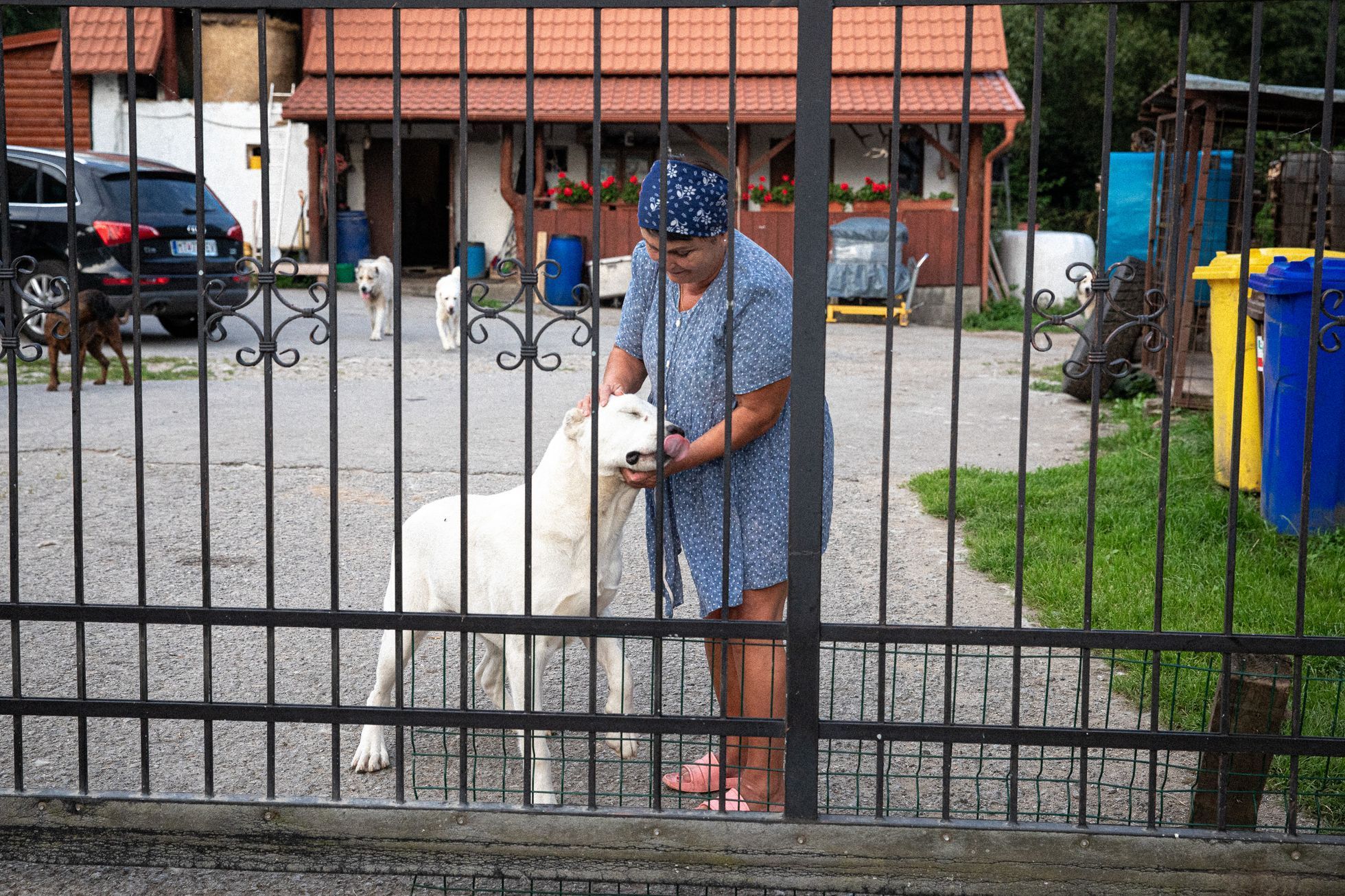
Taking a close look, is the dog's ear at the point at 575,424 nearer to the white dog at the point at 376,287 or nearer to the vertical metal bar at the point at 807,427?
the vertical metal bar at the point at 807,427

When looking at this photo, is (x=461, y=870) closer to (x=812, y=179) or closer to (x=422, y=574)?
(x=422, y=574)

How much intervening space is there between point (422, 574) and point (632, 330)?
96cm

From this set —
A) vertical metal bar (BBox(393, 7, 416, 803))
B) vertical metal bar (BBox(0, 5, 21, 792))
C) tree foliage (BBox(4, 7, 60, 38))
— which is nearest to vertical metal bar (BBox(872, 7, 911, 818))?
vertical metal bar (BBox(393, 7, 416, 803))

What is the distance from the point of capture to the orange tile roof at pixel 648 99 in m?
20.2

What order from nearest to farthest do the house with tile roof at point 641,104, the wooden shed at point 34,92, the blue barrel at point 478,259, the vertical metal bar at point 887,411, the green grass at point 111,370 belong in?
the vertical metal bar at point 887,411 → the green grass at point 111,370 → the house with tile roof at point 641,104 → the blue barrel at point 478,259 → the wooden shed at point 34,92

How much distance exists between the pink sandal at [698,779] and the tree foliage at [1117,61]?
1000 inches

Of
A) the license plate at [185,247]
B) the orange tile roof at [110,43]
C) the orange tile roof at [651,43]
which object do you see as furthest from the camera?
the orange tile roof at [110,43]

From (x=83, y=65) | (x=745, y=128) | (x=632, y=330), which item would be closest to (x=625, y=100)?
(x=745, y=128)


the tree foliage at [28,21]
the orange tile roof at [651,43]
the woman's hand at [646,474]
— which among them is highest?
the tree foliage at [28,21]

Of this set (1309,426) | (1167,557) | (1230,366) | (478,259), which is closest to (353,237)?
(478,259)

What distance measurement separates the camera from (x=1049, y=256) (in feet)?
73.2

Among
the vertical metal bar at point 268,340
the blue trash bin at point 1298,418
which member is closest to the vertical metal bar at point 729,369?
the vertical metal bar at point 268,340

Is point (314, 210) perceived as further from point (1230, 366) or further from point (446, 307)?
point (1230, 366)

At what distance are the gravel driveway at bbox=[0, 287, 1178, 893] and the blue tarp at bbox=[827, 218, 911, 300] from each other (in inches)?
232
